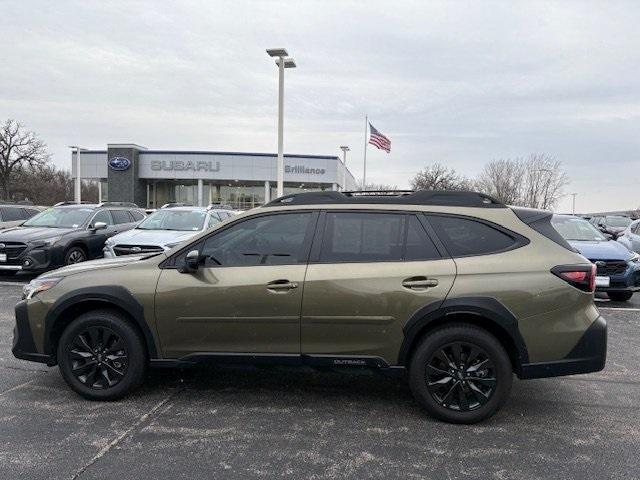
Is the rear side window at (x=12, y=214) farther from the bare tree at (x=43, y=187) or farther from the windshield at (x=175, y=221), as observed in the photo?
the bare tree at (x=43, y=187)

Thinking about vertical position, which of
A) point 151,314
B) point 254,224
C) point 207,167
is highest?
point 207,167

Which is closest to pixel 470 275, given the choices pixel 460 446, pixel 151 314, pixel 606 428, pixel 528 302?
pixel 528 302

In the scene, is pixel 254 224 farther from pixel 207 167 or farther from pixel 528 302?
pixel 207 167

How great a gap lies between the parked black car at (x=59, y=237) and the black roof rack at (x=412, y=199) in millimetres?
7963

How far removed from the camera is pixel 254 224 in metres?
4.31

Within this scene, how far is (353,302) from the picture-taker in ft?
12.9

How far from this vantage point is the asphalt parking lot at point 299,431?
3.26 meters

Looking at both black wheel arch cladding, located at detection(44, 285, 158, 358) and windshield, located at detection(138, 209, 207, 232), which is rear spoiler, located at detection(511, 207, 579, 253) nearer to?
black wheel arch cladding, located at detection(44, 285, 158, 358)

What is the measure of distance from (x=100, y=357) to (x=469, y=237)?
124 inches

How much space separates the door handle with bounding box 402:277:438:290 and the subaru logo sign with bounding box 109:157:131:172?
41.1 metres

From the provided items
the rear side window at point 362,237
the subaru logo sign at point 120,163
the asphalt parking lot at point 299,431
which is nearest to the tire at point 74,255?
the asphalt parking lot at point 299,431

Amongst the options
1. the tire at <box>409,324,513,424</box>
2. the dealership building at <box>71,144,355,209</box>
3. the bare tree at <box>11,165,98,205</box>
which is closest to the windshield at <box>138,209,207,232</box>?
the tire at <box>409,324,513,424</box>

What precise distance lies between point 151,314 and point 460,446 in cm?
253

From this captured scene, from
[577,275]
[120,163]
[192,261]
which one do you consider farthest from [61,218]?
[120,163]
